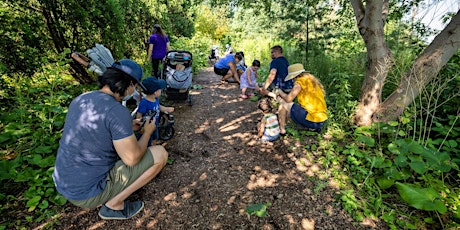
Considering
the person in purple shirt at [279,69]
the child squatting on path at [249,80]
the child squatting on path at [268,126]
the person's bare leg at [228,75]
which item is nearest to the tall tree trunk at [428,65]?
the child squatting on path at [268,126]

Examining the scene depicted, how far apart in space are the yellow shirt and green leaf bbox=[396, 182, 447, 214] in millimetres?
1652

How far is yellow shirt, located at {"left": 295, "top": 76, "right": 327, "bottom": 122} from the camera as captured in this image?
3.60 m

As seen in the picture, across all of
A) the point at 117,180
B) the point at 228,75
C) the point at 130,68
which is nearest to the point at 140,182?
the point at 117,180

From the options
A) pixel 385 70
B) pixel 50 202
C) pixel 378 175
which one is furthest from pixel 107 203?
pixel 385 70

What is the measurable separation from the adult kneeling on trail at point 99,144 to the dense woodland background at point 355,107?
0.71m

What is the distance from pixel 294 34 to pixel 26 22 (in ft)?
23.6

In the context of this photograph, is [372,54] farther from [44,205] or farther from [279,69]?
[44,205]

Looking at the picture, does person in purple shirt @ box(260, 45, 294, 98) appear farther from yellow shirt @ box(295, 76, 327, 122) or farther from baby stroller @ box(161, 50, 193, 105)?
baby stroller @ box(161, 50, 193, 105)

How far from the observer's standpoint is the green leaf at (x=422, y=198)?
1962mm

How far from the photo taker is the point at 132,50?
6668 mm

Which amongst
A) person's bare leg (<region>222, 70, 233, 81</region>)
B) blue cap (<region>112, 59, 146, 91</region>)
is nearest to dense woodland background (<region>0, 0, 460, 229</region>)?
blue cap (<region>112, 59, 146, 91</region>)

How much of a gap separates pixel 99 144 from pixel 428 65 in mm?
4400

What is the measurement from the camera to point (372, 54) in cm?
362

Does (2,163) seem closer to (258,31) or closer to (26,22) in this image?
(26,22)
